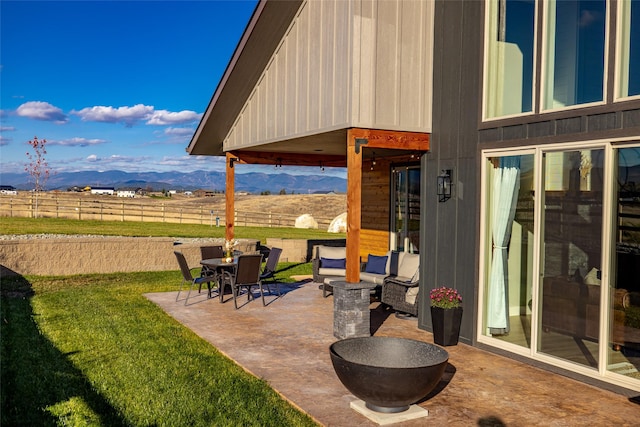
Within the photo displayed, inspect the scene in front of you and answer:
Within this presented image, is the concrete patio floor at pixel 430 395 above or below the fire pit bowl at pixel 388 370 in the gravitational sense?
below

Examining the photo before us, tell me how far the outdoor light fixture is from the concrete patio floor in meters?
1.91

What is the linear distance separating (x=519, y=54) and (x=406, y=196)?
549 cm

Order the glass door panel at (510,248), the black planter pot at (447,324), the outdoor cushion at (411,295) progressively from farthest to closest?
the outdoor cushion at (411,295) → the black planter pot at (447,324) → the glass door panel at (510,248)

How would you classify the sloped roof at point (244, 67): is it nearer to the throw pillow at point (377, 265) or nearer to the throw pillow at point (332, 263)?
the throw pillow at point (332, 263)

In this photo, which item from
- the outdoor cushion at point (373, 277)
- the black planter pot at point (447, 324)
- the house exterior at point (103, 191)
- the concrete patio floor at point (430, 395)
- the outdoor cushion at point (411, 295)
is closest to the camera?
the concrete patio floor at point (430, 395)

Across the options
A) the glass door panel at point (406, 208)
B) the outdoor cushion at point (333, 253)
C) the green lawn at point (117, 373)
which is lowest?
the green lawn at point (117, 373)

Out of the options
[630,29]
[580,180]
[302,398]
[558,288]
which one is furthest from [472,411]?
[630,29]

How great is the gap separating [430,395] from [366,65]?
4197mm

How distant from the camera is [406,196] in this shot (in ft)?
38.5

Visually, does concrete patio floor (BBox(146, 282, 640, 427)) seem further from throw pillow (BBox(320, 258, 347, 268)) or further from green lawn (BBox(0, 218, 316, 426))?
throw pillow (BBox(320, 258, 347, 268))

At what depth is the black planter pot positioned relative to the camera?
6.95 meters

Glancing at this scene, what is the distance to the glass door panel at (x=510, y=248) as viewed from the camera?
6328 mm

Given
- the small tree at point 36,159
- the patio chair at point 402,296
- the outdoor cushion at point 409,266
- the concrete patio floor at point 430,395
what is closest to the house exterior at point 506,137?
the patio chair at point 402,296

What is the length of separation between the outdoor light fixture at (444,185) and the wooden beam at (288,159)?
5.31m
